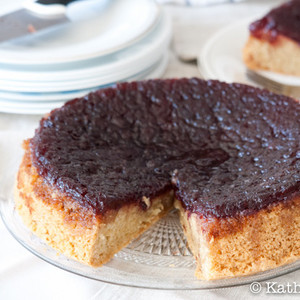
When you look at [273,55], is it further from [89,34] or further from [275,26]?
[89,34]

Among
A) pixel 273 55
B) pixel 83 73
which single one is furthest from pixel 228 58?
pixel 83 73

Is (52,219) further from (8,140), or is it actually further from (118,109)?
(8,140)

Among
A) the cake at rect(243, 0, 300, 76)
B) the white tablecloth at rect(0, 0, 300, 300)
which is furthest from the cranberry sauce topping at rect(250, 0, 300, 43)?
the white tablecloth at rect(0, 0, 300, 300)

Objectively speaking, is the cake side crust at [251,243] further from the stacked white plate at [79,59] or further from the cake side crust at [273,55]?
the cake side crust at [273,55]

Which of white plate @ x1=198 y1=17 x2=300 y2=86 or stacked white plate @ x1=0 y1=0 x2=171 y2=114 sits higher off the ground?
stacked white plate @ x1=0 y1=0 x2=171 y2=114

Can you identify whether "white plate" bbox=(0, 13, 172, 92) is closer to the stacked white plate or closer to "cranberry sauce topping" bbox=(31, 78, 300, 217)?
the stacked white plate

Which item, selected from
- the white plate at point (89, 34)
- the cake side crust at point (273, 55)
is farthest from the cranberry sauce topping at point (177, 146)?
the cake side crust at point (273, 55)

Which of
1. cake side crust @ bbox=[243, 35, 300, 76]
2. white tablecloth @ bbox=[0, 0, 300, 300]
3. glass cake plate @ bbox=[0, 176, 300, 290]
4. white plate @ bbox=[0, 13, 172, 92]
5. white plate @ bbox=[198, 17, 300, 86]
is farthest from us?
cake side crust @ bbox=[243, 35, 300, 76]
